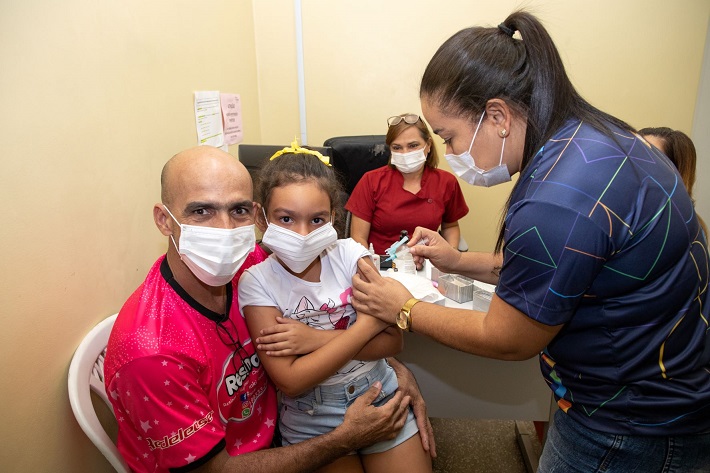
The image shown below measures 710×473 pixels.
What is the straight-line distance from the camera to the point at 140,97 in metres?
1.61

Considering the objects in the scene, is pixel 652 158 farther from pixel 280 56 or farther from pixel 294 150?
pixel 280 56

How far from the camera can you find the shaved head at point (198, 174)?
1.11 meters

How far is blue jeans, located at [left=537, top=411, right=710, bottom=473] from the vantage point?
916 mm

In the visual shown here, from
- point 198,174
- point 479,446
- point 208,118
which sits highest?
point 198,174

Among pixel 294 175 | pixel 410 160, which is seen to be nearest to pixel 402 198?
pixel 410 160

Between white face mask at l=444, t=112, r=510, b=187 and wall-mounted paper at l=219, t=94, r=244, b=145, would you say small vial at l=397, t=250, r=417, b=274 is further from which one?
wall-mounted paper at l=219, t=94, r=244, b=145

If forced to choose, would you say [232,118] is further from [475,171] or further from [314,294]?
[475,171]

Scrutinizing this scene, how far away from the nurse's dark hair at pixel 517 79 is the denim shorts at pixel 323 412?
663mm

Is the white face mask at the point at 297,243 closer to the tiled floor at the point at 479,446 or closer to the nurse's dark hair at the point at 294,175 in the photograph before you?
the nurse's dark hair at the point at 294,175

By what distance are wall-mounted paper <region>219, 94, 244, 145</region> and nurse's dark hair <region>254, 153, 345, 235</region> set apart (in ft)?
4.02

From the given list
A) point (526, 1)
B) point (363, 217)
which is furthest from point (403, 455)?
point (526, 1)

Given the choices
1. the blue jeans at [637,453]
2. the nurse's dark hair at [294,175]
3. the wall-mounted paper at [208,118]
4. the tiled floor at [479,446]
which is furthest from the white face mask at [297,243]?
the tiled floor at [479,446]

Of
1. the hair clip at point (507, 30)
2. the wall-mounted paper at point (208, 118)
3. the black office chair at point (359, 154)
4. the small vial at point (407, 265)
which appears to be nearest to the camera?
the hair clip at point (507, 30)

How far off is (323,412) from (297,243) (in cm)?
51
